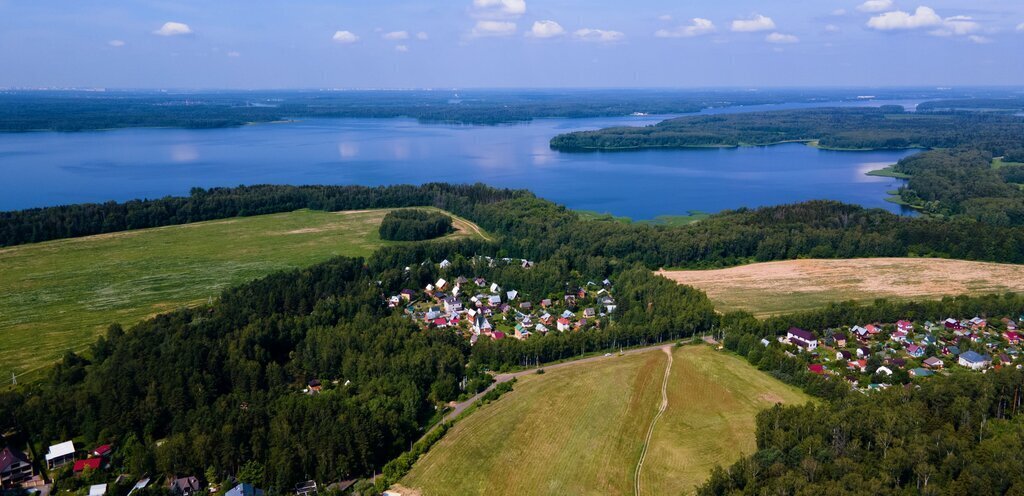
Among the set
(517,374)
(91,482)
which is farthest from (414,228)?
(91,482)

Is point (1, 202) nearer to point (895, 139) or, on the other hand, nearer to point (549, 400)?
point (549, 400)

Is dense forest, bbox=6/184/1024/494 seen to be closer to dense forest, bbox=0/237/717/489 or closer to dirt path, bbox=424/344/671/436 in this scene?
dense forest, bbox=0/237/717/489

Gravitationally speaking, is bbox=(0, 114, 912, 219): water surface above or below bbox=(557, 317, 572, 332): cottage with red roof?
above

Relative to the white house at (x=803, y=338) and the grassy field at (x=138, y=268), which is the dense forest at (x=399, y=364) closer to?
the white house at (x=803, y=338)

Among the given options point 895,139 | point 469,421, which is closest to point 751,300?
point 469,421

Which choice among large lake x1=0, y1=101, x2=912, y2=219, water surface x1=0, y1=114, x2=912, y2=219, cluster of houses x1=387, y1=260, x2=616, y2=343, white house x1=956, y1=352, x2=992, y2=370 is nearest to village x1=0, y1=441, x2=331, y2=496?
cluster of houses x1=387, y1=260, x2=616, y2=343

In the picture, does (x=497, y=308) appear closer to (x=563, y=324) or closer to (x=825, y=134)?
(x=563, y=324)

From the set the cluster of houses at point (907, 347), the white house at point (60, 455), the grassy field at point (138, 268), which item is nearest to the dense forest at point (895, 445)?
the cluster of houses at point (907, 347)
